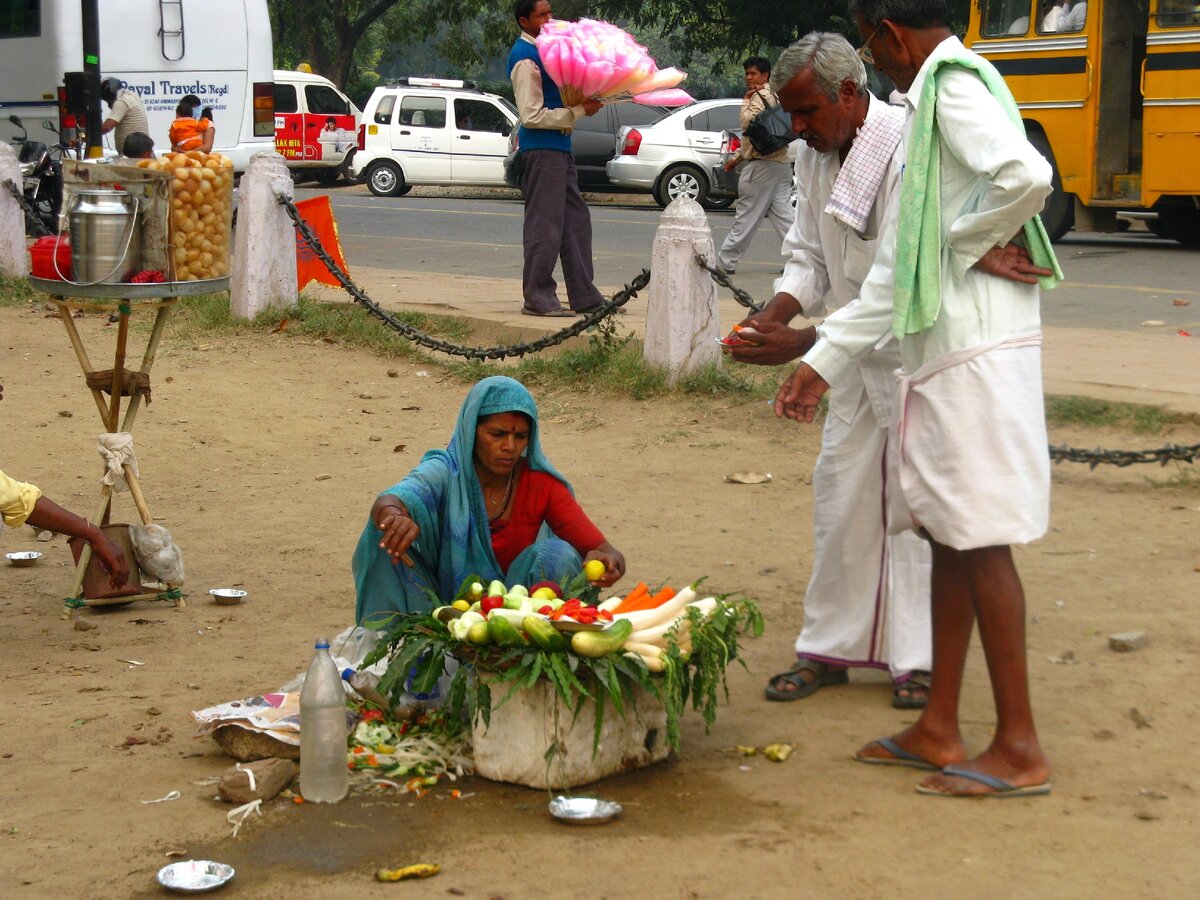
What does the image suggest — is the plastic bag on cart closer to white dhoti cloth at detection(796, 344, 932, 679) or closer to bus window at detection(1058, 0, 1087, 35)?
white dhoti cloth at detection(796, 344, 932, 679)

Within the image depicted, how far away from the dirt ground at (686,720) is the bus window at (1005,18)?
8.86 metres

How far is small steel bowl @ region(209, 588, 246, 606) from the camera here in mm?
5371

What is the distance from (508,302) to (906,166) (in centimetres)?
773

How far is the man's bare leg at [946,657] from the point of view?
370 cm

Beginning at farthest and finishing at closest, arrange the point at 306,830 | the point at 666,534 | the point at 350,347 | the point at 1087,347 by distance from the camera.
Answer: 1. the point at 350,347
2. the point at 1087,347
3. the point at 666,534
4. the point at 306,830

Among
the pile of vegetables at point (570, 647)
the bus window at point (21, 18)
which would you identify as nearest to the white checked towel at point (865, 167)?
the pile of vegetables at point (570, 647)

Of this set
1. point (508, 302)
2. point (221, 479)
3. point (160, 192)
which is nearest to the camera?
point (160, 192)

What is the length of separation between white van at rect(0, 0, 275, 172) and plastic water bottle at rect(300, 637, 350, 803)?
540 inches

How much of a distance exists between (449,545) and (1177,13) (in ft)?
38.5

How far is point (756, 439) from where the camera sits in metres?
7.48

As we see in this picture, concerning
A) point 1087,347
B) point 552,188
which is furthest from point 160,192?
point 1087,347

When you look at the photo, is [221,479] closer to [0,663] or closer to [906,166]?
[0,663]

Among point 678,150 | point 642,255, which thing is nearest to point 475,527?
point 642,255

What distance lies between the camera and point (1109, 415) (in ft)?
23.5
